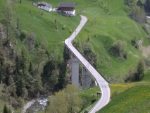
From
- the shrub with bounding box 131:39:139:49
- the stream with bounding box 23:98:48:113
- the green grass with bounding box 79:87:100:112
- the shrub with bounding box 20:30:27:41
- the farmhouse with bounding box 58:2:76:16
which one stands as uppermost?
the farmhouse with bounding box 58:2:76:16

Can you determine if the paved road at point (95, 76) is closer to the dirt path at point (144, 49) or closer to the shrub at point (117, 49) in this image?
the shrub at point (117, 49)

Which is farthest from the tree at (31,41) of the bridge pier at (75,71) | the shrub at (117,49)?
the shrub at (117,49)

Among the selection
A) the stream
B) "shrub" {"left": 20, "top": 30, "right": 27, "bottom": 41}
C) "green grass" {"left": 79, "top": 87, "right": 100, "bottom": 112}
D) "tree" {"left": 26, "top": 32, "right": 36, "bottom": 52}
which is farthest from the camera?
"shrub" {"left": 20, "top": 30, "right": 27, "bottom": 41}

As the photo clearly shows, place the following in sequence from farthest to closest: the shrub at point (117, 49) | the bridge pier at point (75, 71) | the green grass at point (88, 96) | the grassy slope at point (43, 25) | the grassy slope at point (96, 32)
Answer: the shrub at point (117, 49)
the grassy slope at point (96, 32)
the grassy slope at point (43, 25)
the bridge pier at point (75, 71)
the green grass at point (88, 96)

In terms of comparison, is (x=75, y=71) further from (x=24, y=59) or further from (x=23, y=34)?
(x=23, y=34)

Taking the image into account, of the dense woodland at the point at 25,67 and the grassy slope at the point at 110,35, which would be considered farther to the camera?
the grassy slope at the point at 110,35

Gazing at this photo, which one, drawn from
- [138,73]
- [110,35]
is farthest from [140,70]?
[110,35]

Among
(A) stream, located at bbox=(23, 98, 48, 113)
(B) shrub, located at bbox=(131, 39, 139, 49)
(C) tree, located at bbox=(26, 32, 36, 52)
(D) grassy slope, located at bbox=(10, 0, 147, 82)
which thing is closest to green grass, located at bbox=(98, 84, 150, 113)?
(A) stream, located at bbox=(23, 98, 48, 113)

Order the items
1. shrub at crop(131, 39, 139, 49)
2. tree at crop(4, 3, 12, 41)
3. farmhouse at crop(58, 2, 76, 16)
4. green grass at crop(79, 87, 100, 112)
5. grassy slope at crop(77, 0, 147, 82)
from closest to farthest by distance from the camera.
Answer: green grass at crop(79, 87, 100, 112) → tree at crop(4, 3, 12, 41) → grassy slope at crop(77, 0, 147, 82) → farmhouse at crop(58, 2, 76, 16) → shrub at crop(131, 39, 139, 49)

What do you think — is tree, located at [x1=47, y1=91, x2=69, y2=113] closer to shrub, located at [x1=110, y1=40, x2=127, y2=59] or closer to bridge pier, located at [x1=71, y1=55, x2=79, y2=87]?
bridge pier, located at [x1=71, y1=55, x2=79, y2=87]

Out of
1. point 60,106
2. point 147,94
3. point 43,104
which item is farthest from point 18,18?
point 147,94
